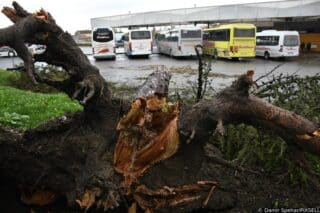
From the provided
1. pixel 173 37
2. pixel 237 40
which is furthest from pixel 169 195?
pixel 173 37

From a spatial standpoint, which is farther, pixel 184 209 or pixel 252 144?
pixel 252 144

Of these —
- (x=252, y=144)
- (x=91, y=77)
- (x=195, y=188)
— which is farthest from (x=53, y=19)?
(x=252, y=144)

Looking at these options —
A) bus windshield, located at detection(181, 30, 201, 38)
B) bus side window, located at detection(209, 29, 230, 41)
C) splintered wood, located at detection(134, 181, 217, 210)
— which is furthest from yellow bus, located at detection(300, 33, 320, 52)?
splintered wood, located at detection(134, 181, 217, 210)

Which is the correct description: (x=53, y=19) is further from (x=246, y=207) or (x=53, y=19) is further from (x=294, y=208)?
(x=294, y=208)

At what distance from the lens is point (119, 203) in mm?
3910

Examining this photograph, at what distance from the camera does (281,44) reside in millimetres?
31422

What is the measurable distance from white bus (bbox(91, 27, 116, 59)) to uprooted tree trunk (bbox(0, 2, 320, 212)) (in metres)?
30.6

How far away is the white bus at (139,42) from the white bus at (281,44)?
934cm

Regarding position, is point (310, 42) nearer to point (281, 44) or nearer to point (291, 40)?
point (291, 40)

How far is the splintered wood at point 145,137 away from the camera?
384cm

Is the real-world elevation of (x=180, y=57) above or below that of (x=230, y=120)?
below

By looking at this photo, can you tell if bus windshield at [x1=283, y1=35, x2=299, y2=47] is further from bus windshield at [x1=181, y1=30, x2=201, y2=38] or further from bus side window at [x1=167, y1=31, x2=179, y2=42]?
bus side window at [x1=167, y1=31, x2=179, y2=42]

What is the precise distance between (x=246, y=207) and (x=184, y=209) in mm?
617

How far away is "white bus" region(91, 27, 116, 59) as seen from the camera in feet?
113
